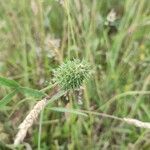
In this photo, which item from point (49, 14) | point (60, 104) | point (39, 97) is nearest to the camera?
point (39, 97)

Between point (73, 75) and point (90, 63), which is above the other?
point (73, 75)

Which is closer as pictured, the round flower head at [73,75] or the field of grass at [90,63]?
the round flower head at [73,75]

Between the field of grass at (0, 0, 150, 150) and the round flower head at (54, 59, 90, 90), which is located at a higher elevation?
the round flower head at (54, 59, 90, 90)

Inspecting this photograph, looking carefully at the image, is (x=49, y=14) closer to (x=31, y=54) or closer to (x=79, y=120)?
(x=31, y=54)

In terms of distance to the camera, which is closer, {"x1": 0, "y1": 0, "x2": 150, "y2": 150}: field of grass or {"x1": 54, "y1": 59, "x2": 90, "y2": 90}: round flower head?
{"x1": 54, "y1": 59, "x2": 90, "y2": 90}: round flower head

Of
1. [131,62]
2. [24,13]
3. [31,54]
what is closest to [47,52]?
[31,54]

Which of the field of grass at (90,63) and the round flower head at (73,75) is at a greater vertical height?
the round flower head at (73,75)

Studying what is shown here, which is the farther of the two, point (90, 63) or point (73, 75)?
point (90, 63)

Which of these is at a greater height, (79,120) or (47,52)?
(47,52)
